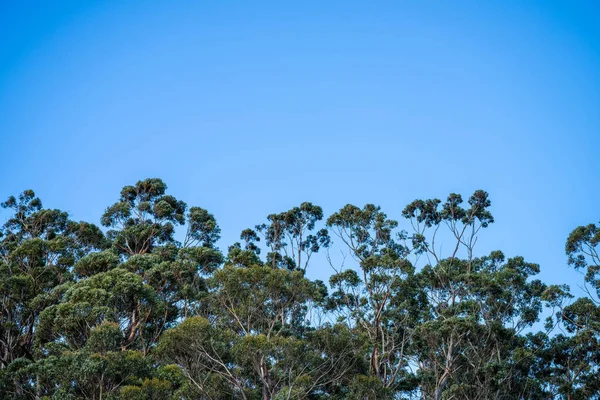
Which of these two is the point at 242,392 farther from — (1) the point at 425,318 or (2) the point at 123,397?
(1) the point at 425,318

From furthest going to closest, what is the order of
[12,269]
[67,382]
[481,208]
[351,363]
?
[481,208], [12,269], [351,363], [67,382]

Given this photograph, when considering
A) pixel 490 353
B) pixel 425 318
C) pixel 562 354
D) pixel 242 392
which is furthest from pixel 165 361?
pixel 562 354

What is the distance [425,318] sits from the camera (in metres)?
25.1

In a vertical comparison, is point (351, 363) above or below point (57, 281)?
below

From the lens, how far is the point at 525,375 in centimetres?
2528

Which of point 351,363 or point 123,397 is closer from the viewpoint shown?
point 123,397

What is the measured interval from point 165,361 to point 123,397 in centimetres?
297

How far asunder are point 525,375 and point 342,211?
9999 millimetres

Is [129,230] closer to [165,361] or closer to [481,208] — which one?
[165,361]

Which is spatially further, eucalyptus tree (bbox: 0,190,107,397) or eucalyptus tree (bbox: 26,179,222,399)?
eucalyptus tree (bbox: 0,190,107,397)

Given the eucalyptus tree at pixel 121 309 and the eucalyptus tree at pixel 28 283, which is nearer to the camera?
the eucalyptus tree at pixel 121 309

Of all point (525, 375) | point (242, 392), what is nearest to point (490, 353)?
point (525, 375)

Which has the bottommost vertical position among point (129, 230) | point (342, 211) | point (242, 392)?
point (242, 392)

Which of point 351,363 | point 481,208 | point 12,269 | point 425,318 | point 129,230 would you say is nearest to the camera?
point 351,363
